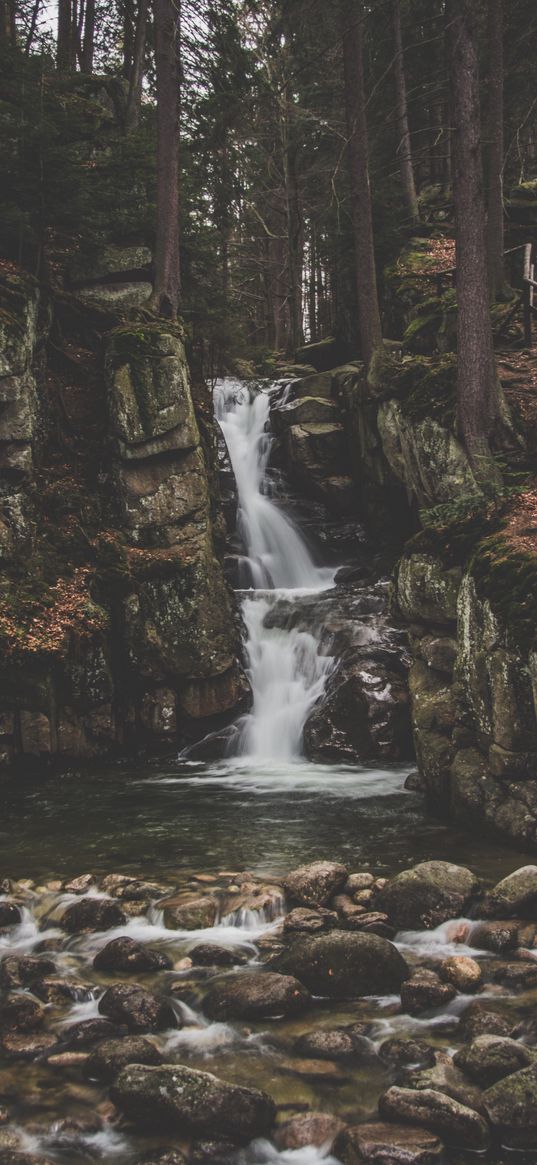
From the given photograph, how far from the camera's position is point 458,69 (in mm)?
11656

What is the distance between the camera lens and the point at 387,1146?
12.2ft

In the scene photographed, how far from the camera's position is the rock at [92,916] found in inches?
250

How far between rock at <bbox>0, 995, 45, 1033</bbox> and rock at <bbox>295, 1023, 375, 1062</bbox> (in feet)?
5.57

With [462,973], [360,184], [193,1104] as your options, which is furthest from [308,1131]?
[360,184]

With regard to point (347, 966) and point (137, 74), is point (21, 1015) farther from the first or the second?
point (137, 74)

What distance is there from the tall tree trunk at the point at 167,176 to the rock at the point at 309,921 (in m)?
12.1

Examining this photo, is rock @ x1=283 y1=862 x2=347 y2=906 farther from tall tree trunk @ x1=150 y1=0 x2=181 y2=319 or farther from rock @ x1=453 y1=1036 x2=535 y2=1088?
tall tree trunk @ x1=150 y1=0 x2=181 y2=319

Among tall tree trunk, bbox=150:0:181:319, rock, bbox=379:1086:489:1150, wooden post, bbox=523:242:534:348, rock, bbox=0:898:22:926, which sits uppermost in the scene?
tall tree trunk, bbox=150:0:181:319

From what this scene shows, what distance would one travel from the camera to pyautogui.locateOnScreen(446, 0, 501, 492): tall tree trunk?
456 inches

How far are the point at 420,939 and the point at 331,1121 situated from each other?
7.16ft

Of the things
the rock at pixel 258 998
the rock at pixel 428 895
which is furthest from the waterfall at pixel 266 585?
the rock at pixel 258 998

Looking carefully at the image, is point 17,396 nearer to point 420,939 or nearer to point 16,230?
point 16,230

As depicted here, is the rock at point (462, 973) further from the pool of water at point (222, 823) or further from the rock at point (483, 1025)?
the pool of water at point (222, 823)

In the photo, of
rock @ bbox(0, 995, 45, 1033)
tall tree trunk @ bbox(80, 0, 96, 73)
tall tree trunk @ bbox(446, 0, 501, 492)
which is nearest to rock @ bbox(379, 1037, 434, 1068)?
rock @ bbox(0, 995, 45, 1033)
